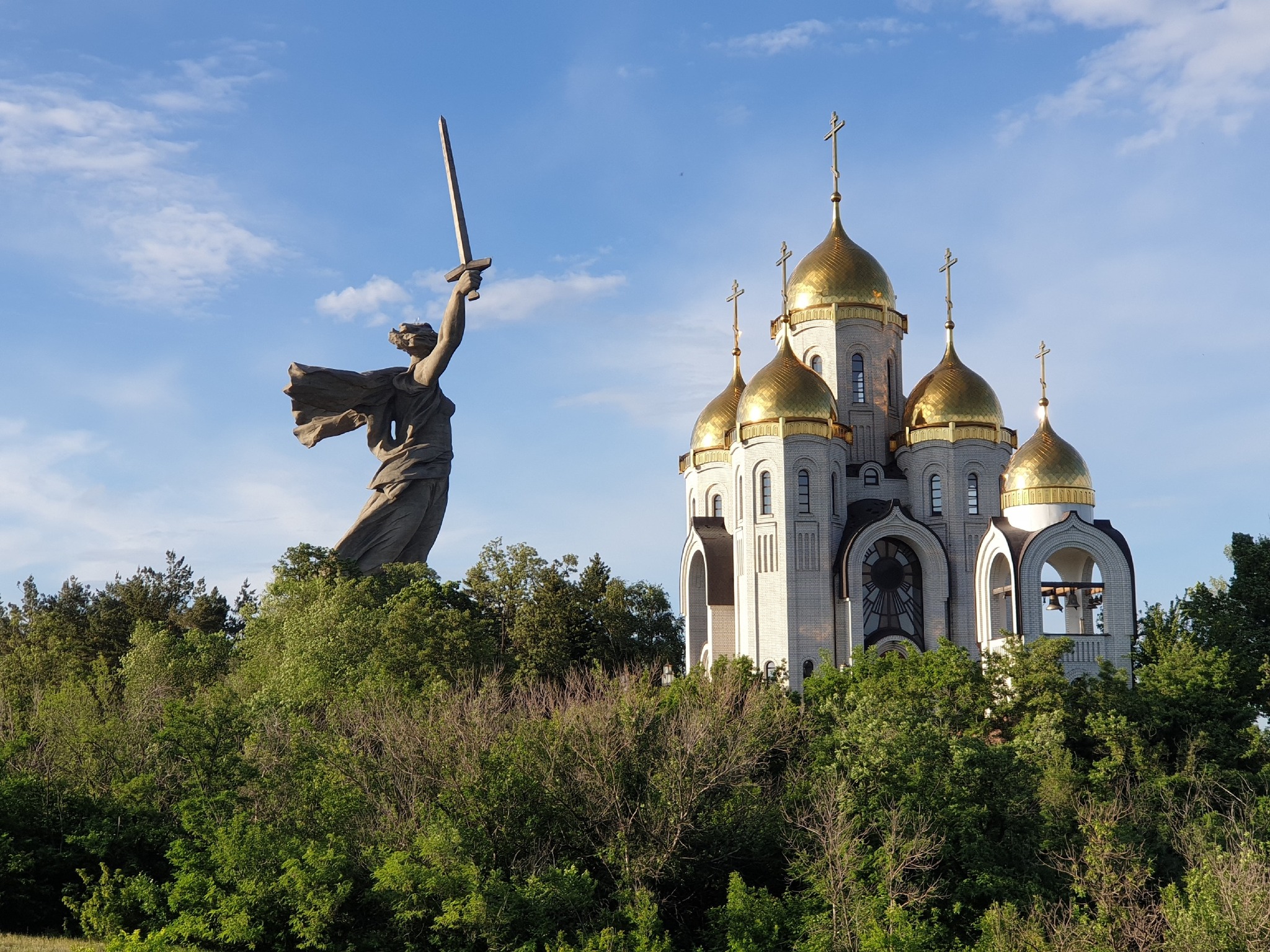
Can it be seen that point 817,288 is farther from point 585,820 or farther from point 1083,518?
point 585,820

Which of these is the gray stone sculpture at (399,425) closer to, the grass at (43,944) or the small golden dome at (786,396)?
the small golden dome at (786,396)

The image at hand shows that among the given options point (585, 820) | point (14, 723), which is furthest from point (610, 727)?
point (14, 723)

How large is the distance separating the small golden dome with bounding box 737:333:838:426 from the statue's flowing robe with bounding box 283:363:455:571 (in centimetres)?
821

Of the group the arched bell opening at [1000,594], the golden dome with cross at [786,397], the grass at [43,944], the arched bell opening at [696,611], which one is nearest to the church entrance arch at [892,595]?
the arched bell opening at [1000,594]

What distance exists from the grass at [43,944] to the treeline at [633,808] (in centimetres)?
43

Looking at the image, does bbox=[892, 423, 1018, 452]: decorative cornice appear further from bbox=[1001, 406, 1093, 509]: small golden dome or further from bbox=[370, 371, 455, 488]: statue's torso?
bbox=[370, 371, 455, 488]: statue's torso

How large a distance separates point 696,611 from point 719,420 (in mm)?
6025

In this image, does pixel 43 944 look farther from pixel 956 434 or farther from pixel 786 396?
pixel 956 434

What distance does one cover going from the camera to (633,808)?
20.5 metres

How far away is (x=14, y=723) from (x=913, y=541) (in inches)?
899

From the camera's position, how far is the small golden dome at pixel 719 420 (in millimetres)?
43688

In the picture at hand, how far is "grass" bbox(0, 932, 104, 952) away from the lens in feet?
62.8

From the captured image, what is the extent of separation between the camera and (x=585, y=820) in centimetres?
2067

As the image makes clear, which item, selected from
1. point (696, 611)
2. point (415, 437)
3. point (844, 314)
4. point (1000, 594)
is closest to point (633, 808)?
point (415, 437)
